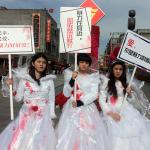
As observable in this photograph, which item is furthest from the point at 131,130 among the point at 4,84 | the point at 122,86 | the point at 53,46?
the point at 53,46

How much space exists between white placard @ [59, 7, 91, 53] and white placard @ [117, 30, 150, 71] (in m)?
0.51

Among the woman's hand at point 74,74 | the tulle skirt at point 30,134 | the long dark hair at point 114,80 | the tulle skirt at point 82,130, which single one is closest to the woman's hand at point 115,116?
the tulle skirt at point 82,130

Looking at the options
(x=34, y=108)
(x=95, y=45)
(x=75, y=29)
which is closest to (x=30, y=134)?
(x=34, y=108)

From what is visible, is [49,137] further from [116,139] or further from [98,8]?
[98,8]

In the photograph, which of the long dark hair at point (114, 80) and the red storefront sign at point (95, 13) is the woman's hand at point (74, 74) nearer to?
the long dark hair at point (114, 80)

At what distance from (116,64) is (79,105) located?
78 centimetres

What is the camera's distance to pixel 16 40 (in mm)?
6328

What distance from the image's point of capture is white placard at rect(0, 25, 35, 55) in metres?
6.31

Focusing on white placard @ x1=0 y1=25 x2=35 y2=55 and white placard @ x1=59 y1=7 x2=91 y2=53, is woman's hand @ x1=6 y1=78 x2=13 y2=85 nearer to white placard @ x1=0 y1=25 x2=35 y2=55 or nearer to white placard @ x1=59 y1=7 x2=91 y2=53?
white placard @ x1=0 y1=25 x2=35 y2=55

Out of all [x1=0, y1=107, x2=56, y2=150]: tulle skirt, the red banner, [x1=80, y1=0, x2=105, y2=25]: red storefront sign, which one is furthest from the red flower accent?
[x1=80, y1=0, x2=105, y2=25]: red storefront sign

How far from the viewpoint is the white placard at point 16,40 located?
6.31 metres

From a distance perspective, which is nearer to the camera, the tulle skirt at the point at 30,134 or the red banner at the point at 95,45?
the tulle skirt at the point at 30,134

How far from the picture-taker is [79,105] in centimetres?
602

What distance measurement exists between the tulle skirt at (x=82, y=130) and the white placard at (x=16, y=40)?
1.05m
